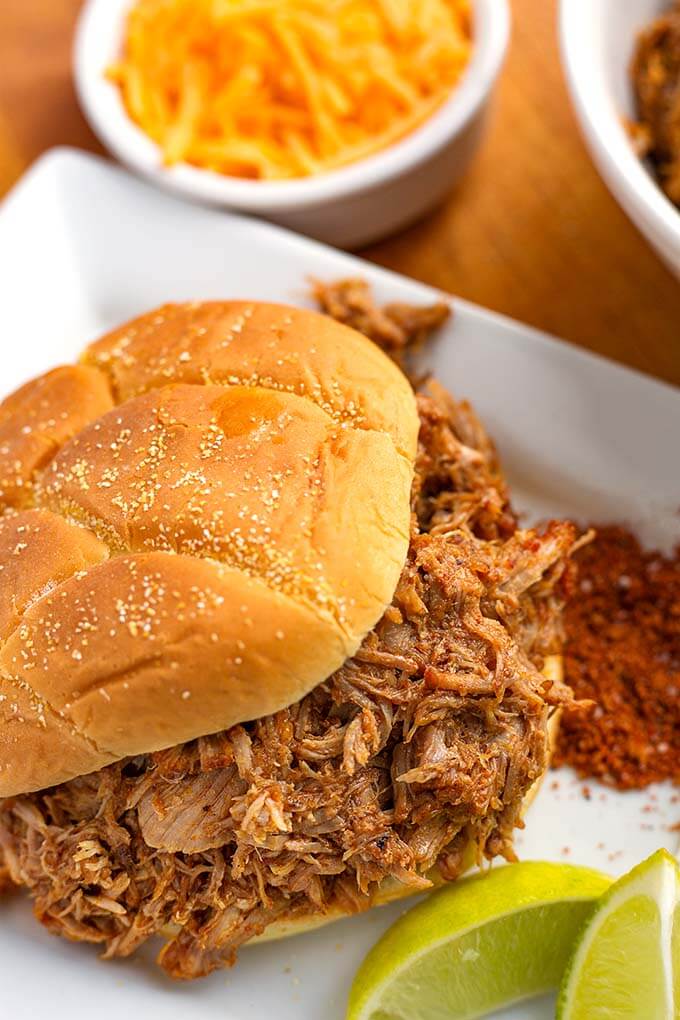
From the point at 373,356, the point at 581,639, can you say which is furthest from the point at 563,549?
the point at 373,356

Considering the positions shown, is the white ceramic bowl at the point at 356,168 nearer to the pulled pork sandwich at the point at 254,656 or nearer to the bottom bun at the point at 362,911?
the pulled pork sandwich at the point at 254,656

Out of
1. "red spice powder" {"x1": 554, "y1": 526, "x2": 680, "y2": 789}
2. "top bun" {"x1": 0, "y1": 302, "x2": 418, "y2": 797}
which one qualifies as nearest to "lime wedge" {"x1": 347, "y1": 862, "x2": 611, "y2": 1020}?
"red spice powder" {"x1": 554, "y1": 526, "x2": 680, "y2": 789}

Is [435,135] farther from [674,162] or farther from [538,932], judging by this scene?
[538,932]

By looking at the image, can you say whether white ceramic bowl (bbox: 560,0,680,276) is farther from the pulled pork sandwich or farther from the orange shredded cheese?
the pulled pork sandwich

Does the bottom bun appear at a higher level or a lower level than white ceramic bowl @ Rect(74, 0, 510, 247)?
lower

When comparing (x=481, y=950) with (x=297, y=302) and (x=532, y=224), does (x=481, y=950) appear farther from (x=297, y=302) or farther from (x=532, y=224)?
(x=532, y=224)

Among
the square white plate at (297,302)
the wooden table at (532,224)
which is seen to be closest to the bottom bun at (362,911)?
the square white plate at (297,302)
